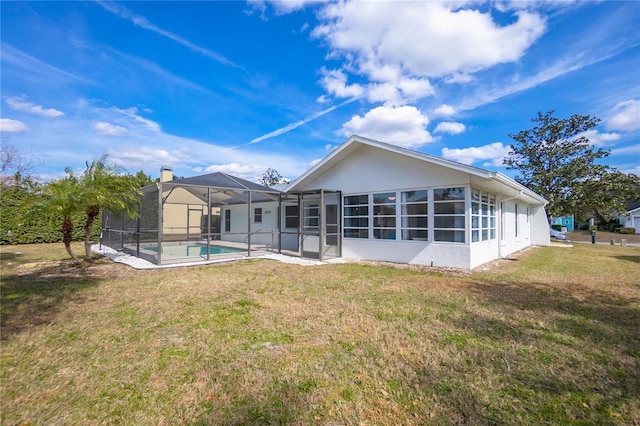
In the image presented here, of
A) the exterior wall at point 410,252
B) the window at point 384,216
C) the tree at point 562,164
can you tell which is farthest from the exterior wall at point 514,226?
the tree at point 562,164

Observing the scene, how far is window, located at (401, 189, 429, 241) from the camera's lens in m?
9.80

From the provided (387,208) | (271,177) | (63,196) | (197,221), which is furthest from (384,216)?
(271,177)

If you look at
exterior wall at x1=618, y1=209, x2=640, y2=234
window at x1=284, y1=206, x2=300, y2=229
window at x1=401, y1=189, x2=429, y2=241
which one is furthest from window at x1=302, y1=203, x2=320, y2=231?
exterior wall at x1=618, y1=209, x2=640, y2=234

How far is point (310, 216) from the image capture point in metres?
13.2

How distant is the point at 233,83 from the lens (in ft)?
44.1

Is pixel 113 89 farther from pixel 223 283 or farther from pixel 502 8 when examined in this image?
pixel 502 8

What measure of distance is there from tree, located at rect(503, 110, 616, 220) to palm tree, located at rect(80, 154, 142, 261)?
30227 millimetres

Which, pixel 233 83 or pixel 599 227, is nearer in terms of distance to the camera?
pixel 233 83

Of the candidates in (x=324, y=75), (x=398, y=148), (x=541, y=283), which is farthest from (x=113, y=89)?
(x=541, y=283)

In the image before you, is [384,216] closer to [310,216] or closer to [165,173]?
[310,216]

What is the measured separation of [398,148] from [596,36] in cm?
757

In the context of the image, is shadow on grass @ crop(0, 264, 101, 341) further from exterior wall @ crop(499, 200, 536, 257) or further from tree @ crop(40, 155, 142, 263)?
exterior wall @ crop(499, 200, 536, 257)

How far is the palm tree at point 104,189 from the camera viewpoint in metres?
9.02

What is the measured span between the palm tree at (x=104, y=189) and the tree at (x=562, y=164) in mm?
30227
